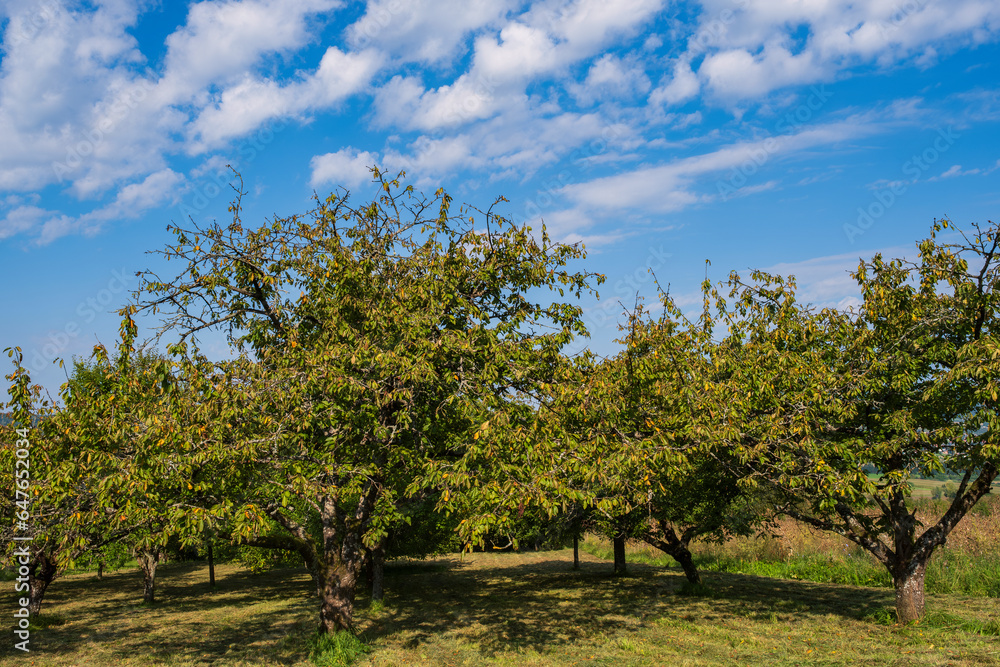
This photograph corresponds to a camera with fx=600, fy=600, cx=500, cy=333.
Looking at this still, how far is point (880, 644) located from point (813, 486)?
3920 mm

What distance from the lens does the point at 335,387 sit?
11.1 metres

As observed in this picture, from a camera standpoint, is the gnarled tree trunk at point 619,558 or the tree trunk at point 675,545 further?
the gnarled tree trunk at point 619,558

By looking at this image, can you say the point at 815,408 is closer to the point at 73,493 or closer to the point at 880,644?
the point at 880,644

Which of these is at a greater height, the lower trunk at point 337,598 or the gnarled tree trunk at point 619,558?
the lower trunk at point 337,598

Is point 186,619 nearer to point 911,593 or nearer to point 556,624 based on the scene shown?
point 556,624

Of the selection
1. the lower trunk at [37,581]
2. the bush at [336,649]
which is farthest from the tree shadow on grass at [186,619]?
the lower trunk at [37,581]

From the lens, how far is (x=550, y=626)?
17.7 m

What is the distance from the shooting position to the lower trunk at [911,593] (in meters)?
14.8

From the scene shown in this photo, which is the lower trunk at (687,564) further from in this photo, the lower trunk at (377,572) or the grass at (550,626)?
the lower trunk at (377,572)

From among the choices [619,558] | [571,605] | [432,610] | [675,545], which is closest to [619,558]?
[619,558]

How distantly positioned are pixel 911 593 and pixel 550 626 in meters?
9.40

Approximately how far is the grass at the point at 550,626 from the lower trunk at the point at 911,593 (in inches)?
17.6

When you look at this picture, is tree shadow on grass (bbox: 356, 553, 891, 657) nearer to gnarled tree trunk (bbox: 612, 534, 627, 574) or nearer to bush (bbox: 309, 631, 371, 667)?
gnarled tree trunk (bbox: 612, 534, 627, 574)

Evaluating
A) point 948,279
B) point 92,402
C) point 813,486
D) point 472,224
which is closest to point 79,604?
point 92,402
